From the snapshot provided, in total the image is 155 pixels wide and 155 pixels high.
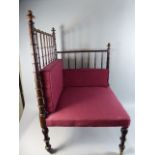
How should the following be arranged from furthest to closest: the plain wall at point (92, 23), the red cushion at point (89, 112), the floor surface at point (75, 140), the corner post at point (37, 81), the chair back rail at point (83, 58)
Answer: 1. the chair back rail at point (83, 58)
2. the plain wall at point (92, 23)
3. the floor surface at point (75, 140)
4. the red cushion at point (89, 112)
5. the corner post at point (37, 81)

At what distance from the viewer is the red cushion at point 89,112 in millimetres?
1186

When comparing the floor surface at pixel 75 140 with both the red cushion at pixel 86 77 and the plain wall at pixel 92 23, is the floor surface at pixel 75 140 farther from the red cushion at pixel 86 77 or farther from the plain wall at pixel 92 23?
the plain wall at pixel 92 23

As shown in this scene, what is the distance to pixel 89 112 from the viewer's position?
4.10 ft

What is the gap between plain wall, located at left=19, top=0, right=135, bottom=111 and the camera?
1.77m

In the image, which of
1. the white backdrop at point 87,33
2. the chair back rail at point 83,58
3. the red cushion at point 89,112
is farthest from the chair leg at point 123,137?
the chair back rail at point 83,58

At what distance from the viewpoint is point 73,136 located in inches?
62.7

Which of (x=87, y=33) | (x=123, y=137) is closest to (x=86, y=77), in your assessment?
Answer: (x=87, y=33)

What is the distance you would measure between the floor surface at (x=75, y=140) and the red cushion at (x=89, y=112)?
38 centimetres

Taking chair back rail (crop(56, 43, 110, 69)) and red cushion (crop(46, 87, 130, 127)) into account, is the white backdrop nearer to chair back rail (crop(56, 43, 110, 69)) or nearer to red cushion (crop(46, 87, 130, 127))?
chair back rail (crop(56, 43, 110, 69))

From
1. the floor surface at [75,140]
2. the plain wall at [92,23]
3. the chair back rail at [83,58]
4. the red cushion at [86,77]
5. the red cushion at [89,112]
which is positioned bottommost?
the floor surface at [75,140]

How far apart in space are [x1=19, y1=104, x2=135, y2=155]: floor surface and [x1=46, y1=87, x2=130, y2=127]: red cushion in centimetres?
38

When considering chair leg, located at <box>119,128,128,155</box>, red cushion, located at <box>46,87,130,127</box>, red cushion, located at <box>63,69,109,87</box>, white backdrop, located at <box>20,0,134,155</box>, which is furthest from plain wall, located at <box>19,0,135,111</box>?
chair leg, located at <box>119,128,128,155</box>

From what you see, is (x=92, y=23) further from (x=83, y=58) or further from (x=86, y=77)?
(x=86, y=77)
